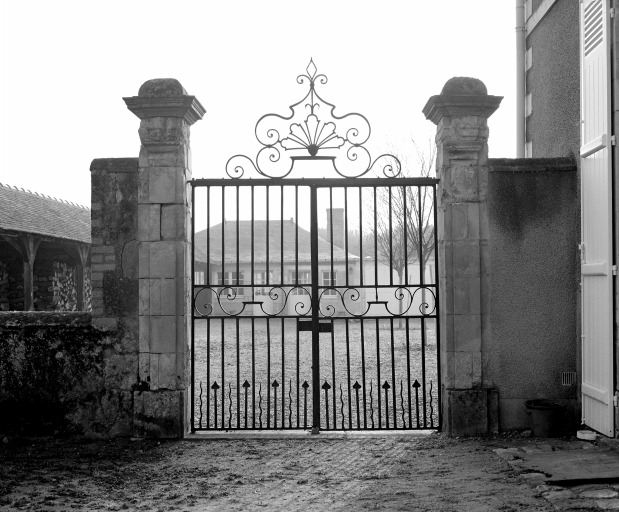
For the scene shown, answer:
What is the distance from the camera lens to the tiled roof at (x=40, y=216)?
16016mm

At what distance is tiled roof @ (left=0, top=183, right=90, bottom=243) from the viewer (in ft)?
52.5

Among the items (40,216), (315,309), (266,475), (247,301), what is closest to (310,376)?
(247,301)

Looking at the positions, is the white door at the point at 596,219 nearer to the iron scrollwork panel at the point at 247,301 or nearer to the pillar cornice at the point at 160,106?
the iron scrollwork panel at the point at 247,301

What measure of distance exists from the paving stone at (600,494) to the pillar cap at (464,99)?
133 inches

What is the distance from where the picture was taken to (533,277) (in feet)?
20.8

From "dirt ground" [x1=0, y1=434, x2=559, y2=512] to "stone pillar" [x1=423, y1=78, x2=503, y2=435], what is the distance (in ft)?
0.99

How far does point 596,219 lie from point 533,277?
794 mm

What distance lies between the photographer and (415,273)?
2820 centimetres

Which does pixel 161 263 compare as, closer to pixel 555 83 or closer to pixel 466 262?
pixel 466 262

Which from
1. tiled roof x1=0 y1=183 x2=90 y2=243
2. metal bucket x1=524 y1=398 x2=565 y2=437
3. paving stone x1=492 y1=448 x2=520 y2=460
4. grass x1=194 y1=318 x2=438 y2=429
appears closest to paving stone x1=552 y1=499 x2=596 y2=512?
paving stone x1=492 y1=448 x2=520 y2=460

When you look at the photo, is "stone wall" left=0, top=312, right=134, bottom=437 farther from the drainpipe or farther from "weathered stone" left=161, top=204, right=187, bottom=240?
the drainpipe

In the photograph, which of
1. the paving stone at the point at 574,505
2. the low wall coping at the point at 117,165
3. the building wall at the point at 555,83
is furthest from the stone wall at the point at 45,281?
the paving stone at the point at 574,505

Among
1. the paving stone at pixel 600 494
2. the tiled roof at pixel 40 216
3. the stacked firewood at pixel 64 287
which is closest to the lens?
the paving stone at pixel 600 494

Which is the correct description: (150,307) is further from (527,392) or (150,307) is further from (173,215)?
(527,392)
